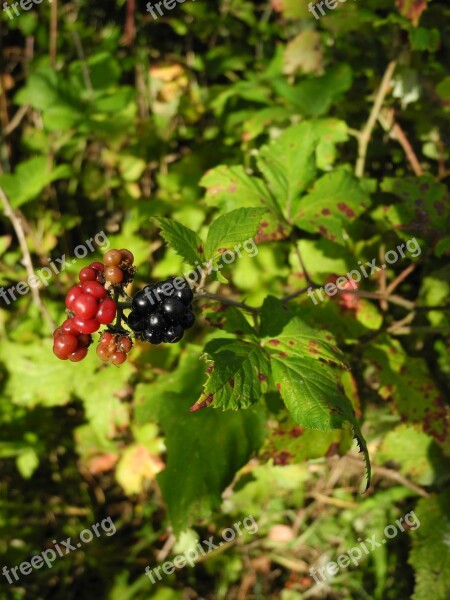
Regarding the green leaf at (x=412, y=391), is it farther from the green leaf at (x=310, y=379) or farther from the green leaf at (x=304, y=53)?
the green leaf at (x=304, y=53)

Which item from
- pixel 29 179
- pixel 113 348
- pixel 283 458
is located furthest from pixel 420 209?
pixel 29 179

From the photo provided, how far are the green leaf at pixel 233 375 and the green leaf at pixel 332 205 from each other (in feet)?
2.66

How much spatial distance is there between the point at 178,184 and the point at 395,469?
7.98ft

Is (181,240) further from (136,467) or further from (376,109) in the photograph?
(136,467)

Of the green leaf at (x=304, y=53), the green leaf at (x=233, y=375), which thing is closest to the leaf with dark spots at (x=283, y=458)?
the green leaf at (x=233, y=375)

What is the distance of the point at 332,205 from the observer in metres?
2.13

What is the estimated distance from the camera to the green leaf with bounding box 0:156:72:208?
3.20 metres

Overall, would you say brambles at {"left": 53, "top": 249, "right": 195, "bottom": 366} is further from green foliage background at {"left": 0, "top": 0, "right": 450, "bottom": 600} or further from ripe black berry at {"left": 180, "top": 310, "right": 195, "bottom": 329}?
green foliage background at {"left": 0, "top": 0, "right": 450, "bottom": 600}

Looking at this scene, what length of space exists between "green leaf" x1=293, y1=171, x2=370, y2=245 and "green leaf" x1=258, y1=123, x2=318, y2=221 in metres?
0.07

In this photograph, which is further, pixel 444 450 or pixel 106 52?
pixel 106 52

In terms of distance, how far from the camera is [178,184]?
131 inches

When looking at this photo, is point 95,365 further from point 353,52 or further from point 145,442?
point 353,52

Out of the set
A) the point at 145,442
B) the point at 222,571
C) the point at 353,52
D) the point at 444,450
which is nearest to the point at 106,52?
the point at 353,52

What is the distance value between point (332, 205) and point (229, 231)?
84 centimetres
